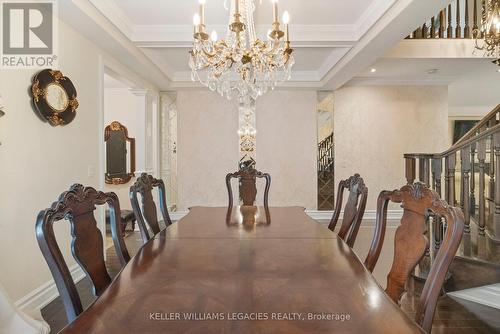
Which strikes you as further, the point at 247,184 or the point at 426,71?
the point at 426,71

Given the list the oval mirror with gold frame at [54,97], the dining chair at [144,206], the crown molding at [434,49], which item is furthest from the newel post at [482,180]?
the oval mirror with gold frame at [54,97]

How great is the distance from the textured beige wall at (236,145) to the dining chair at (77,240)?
426cm

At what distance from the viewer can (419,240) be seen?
120 centimetres

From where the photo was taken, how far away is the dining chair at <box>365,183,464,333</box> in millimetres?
971

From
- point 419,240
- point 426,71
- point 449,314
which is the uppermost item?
point 426,71

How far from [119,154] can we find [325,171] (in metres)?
4.07

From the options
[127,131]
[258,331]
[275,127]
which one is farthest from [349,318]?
[127,131]

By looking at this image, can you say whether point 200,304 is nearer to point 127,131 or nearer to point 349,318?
point 349,318

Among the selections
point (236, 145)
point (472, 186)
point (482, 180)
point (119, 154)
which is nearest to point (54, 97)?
point (119, 154)

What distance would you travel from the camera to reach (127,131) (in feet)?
19.3

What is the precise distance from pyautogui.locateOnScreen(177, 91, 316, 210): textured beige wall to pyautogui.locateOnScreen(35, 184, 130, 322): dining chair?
168 inches

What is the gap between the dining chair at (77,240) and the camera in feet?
3.30

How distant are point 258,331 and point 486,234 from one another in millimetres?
2954

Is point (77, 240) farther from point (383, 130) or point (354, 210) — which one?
point (383, 130)
